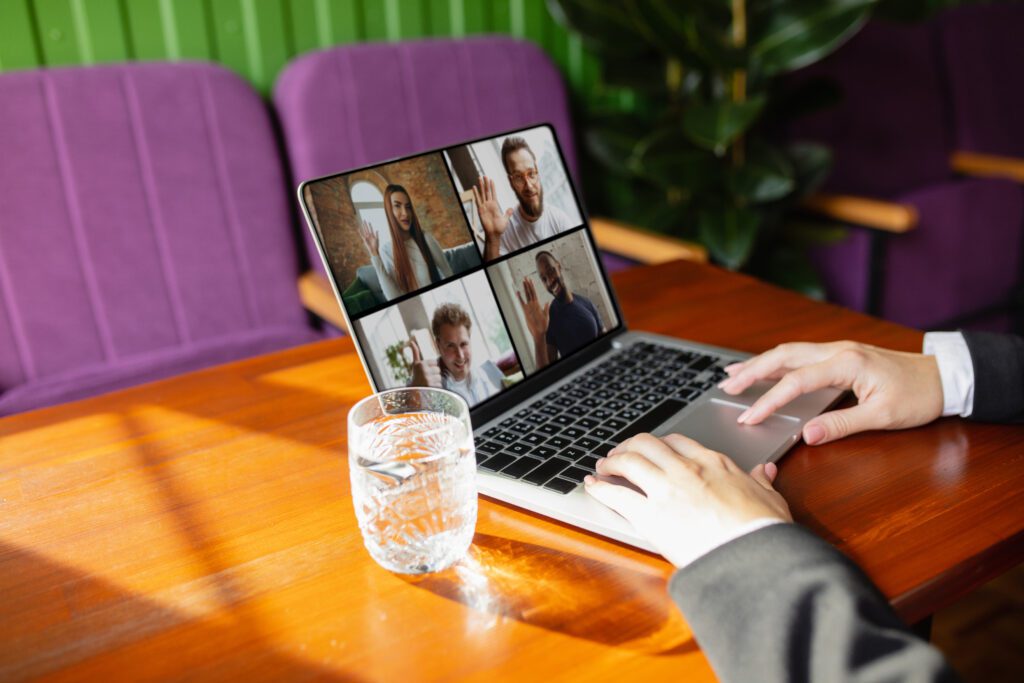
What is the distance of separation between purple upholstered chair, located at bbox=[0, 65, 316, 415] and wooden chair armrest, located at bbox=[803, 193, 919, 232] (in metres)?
1.34

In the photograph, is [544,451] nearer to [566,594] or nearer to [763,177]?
[566,594]

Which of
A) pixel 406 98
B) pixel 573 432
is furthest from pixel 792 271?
pixel 573 432

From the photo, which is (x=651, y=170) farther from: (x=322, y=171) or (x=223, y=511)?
(x=223, y=511)

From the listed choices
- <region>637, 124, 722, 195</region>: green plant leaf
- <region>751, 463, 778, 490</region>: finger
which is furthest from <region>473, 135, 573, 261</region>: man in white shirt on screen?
<region>637, 124, 722, 195</region>: green plant leaf

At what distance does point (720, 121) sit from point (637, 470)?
56.1 inches

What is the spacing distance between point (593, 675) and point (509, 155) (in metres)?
0.61

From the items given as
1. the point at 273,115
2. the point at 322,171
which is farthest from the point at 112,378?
the point at 273,115

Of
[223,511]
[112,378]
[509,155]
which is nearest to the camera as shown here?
[223,511]

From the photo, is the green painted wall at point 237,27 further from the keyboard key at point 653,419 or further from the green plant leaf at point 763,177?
the keyboard key at point 653,419

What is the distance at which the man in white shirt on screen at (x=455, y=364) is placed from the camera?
848 mm

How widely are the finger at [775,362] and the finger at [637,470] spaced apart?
0.73ft

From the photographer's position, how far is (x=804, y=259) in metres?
2.30

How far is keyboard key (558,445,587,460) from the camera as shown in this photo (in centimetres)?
79

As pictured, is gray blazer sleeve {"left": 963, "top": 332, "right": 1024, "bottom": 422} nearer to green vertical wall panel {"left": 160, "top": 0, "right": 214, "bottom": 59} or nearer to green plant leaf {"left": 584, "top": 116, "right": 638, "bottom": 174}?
green plant leaf {"left": 584, "top": 116, "right": 638, "bottom": 174}
